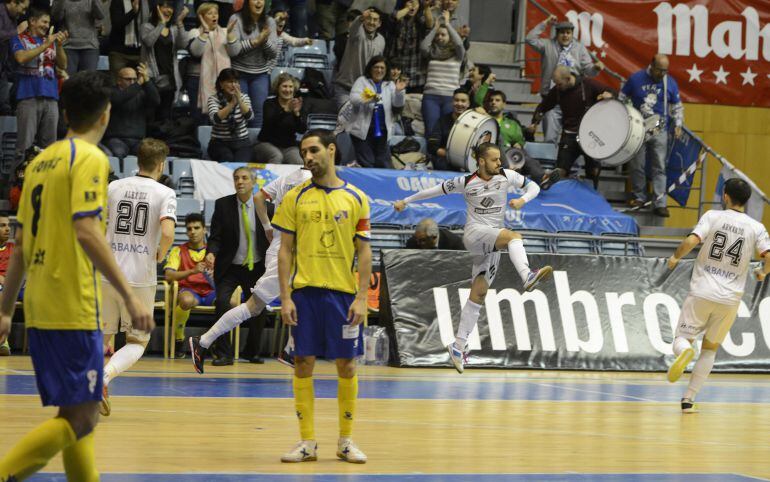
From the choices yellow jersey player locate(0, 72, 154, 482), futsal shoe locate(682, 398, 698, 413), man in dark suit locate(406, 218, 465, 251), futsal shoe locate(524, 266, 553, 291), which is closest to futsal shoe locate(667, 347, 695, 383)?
futsal shoe locate(682, 398, 698, 413)

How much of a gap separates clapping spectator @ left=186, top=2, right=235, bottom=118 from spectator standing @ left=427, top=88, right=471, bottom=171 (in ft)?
11.4

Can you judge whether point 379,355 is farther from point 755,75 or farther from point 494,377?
point 755,75

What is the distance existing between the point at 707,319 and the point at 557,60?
1017cm

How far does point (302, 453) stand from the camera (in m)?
7.06

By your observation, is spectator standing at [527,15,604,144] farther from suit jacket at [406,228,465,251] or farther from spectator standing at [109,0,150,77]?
spectator standing at [109,0,150,77]

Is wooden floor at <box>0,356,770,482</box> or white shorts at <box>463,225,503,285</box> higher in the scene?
white shorts at <box>463,225,503,285</box>

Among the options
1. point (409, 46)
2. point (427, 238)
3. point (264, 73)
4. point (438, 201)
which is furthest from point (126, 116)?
point (409, 46)

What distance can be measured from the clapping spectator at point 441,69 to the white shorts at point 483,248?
5892 mm

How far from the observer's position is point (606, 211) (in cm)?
1877

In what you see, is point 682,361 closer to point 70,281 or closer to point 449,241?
point 449,241

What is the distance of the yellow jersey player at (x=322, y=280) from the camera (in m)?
7.14

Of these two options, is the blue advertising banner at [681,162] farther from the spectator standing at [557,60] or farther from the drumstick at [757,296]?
the drumstick at [757,296]

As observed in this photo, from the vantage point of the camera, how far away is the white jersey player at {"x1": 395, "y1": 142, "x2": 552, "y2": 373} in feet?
42.6

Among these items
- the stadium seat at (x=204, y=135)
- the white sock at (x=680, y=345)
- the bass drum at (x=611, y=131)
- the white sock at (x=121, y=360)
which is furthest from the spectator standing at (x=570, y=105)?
the white sock at (x=121, y=360)
